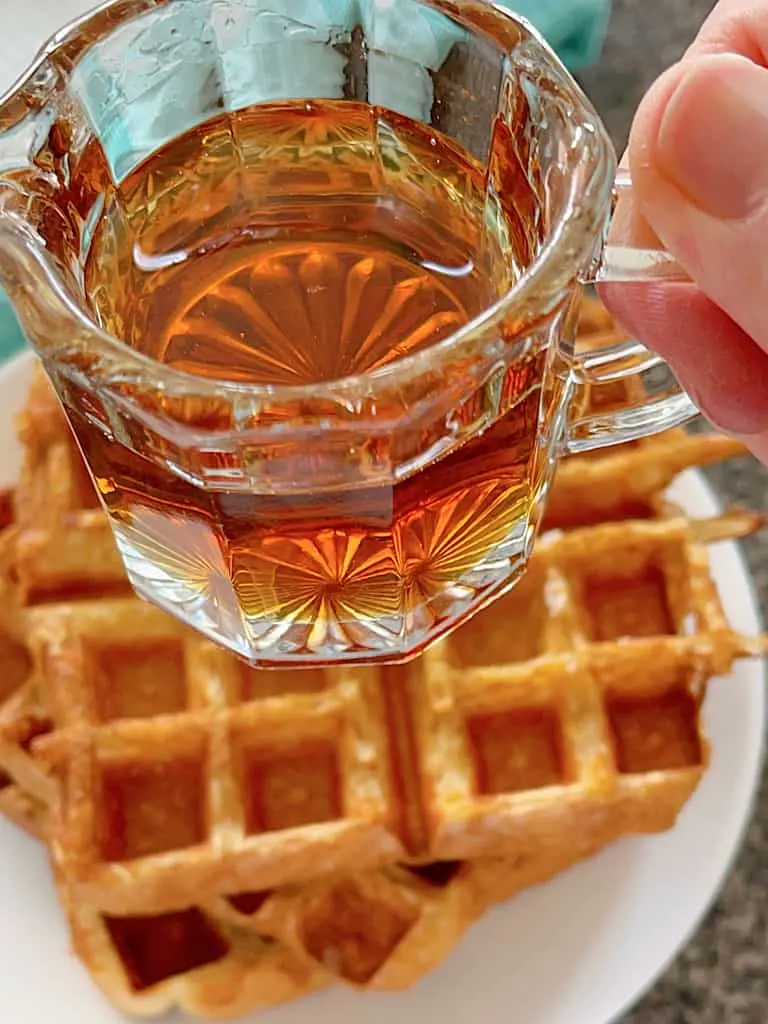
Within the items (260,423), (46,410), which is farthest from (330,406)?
(46,410)

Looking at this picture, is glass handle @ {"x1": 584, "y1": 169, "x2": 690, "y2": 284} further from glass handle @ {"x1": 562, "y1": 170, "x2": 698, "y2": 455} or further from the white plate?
the white plate

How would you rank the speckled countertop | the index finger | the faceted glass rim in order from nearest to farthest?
1. the faceted glass rim
2. the index finger
3. the speckled countertop

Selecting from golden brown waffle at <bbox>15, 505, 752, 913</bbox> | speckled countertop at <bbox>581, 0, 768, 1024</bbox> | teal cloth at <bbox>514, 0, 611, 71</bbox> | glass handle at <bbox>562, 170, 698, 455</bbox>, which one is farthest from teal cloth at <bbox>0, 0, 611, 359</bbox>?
glass handle at <bbox>562, 170, 698, 455</bbox>

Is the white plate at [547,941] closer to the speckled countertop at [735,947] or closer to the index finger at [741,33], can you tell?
the speckled countertop at [735,947]

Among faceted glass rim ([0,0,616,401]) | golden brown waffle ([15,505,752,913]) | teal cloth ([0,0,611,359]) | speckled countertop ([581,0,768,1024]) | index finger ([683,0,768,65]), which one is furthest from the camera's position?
teal cloth ([0,0,611,359])

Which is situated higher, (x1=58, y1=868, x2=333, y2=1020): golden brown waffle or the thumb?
the thumb

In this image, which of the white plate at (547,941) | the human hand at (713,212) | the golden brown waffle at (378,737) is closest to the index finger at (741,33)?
the human hand at (713,212)

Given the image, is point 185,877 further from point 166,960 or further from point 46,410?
point 46,410
